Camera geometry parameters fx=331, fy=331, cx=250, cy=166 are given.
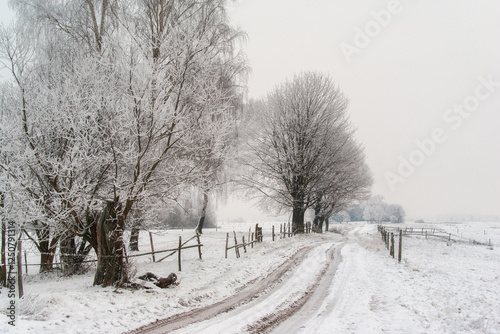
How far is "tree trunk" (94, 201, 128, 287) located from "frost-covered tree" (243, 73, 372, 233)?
1592 cm

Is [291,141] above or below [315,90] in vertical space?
below

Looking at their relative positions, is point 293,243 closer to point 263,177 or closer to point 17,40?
point 263,177

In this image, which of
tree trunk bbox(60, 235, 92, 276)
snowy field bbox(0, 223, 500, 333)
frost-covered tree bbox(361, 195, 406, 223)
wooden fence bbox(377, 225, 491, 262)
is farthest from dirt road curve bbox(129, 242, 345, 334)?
frost-covered tree bbox(361, 195, 406, 223)

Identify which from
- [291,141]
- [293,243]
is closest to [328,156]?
[291,141]

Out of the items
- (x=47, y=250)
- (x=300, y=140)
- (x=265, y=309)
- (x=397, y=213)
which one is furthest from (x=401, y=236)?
(x=397, y=213)

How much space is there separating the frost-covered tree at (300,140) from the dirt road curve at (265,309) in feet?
43.5

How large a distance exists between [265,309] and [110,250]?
→ 454 cm

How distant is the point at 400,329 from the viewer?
6422mm

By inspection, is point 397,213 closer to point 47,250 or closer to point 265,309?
point 47,250

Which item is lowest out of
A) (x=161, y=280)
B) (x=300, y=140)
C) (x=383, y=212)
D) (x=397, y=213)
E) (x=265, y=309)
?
(x=397, y=213)

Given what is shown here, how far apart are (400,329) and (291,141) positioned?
19.0 meters

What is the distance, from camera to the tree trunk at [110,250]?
901 centimetres

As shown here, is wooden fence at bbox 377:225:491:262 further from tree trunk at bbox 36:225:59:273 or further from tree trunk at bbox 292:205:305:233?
tree trunk at bbox 36:225:59:273

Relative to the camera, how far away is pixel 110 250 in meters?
9.12
